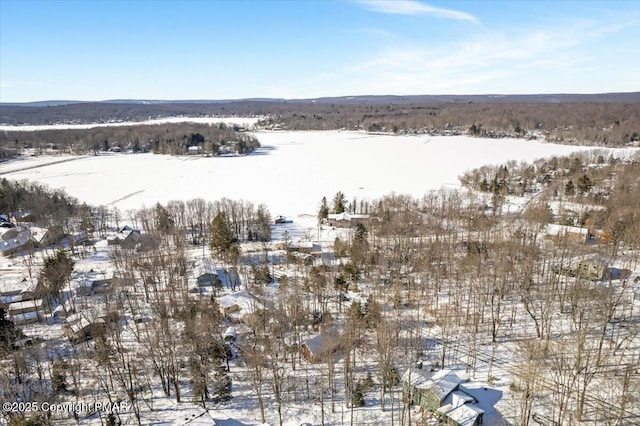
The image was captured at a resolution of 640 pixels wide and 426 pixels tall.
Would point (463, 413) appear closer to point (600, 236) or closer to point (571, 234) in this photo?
point (571, 234)

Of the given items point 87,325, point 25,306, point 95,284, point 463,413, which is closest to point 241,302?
point 87,325

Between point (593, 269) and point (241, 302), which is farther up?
point (593, 269)

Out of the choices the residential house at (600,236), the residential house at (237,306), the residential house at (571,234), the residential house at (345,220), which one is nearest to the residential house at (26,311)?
the residential house at (237,306)

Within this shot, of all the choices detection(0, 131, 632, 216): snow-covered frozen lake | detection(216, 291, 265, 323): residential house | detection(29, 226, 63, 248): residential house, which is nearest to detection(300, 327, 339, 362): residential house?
detection(216, 291, 265, 323): residential house

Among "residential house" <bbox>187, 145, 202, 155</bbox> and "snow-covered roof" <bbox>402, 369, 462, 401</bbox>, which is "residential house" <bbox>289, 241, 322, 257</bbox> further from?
"residential house" <bbox>187, 145, 202, 155</bbox>

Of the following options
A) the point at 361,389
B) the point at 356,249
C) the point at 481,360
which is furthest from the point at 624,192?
the point at 361,389

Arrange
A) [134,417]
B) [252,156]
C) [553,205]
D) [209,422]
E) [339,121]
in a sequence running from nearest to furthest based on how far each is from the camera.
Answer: [209,422] → [134,417] → [553,205] → [252,156] → [339,121]

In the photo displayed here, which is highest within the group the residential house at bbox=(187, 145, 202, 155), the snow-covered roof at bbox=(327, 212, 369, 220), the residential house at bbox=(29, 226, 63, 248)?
the residential house at bbox=(187, 145, 202, 155)

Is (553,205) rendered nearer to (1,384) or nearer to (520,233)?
(520,233)
